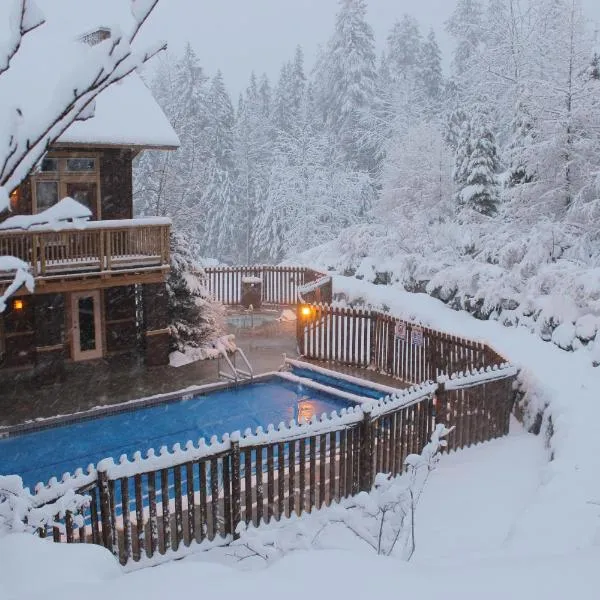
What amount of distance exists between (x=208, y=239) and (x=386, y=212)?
21.8m

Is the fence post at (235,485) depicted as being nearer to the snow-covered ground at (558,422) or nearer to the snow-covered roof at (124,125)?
the snow-covered ground at (558,422)

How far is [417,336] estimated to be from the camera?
14.9m

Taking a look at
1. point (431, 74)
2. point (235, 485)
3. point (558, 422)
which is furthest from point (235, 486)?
point (431, 74)

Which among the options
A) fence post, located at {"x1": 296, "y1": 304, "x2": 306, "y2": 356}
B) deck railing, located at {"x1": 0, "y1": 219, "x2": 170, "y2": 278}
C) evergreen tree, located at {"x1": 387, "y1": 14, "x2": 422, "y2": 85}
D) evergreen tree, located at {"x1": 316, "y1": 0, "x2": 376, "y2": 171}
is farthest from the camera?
evergreen tree, located at {"x1": 387, "y1": 14, "x2": 422, "y2": 85}

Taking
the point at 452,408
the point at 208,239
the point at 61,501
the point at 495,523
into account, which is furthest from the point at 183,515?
the point at 208,239

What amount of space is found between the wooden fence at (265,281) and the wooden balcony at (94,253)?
9172 mm

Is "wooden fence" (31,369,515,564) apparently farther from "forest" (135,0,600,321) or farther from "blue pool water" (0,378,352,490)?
"forest" (135,0,600,321)

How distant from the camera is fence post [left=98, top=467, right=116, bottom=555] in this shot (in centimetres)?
732

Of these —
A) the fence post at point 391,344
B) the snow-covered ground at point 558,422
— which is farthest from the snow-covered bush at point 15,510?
the fence post at point 391,344

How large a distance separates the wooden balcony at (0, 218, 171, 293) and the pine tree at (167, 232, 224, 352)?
5.64ft

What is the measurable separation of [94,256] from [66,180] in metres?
2.71

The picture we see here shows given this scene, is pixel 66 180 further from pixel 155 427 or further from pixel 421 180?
pixel 421 180

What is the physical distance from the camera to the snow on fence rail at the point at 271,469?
7570 millimetres

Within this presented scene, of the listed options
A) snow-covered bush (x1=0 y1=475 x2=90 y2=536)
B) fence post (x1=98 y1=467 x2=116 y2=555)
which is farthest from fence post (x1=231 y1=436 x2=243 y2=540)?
snow-covered bush (x1=0 y1=475 x2=90 y2=536)
